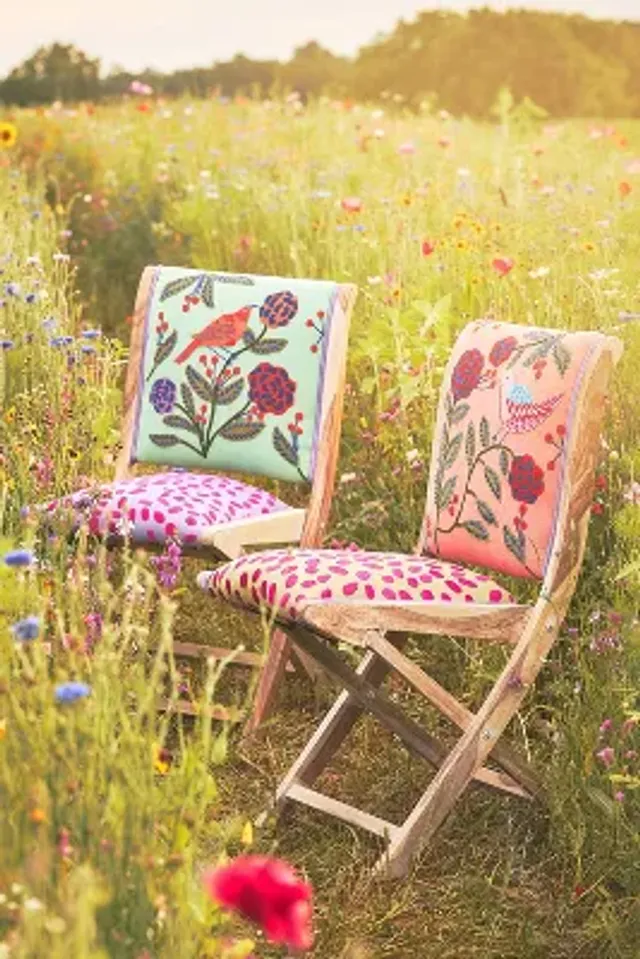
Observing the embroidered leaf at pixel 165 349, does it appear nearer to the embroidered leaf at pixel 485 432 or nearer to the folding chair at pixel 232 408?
the folding chair at pixel 232 408

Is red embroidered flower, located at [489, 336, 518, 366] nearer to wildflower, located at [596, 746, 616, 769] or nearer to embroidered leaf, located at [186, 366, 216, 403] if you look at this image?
wildflower, located at [596, 746, 616, 769]

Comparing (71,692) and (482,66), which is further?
(482,66)

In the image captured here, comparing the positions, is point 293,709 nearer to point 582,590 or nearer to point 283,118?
point 582,590

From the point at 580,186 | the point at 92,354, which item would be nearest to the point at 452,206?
the point at 580,186

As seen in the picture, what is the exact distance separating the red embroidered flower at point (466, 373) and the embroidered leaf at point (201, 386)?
3.32ft

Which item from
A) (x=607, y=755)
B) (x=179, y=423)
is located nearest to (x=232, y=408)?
(x=179, y=423)

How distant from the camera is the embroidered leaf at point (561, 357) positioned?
152 inches

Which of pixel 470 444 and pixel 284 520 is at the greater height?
pixel 470 444

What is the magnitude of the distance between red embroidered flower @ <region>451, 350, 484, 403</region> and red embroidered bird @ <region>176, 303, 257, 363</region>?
971 millimetres

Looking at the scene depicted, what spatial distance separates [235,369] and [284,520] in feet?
1.84

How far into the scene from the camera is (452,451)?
4.09 m

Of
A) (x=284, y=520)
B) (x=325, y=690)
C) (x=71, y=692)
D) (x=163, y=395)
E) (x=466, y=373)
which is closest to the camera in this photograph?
(x=71, y=692)

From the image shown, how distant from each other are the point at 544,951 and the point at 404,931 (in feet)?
0.96

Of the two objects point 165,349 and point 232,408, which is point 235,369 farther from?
point 165,349
